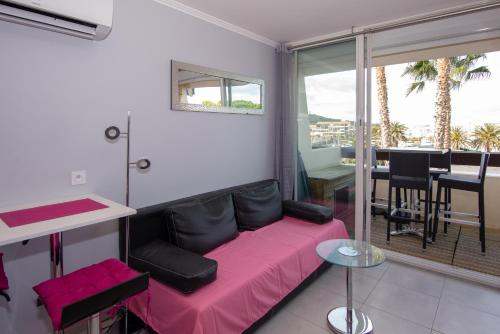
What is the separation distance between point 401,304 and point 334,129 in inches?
76.4

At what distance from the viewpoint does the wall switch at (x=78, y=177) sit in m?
1.99

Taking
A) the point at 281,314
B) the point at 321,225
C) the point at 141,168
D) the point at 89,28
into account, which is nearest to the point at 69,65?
the point at 89,28

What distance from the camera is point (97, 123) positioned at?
81.9 inches

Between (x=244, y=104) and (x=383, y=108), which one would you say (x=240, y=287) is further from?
(x=383, y=108)

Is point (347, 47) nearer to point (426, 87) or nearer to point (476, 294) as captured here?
point (476, 294)

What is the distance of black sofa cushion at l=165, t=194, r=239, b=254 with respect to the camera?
2.23 m

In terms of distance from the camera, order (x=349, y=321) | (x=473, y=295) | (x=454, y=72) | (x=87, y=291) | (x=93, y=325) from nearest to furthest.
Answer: (x=87, y=291) < (x=93, y=325) < (x=349, y=321) < (x=473, y=295) < (x=454, y=72)

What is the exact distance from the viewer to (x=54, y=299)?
1.33 meters

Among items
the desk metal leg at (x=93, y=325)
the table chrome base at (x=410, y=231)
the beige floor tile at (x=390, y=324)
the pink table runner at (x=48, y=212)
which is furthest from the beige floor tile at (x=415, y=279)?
the pink table runner at (x=48, y=212)

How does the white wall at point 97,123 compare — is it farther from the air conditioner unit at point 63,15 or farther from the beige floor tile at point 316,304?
the beige floor tile at point 316,304

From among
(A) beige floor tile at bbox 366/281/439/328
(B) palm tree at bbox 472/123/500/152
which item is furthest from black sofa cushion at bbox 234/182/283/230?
(B) palm tree at bbox 472/123/500/152

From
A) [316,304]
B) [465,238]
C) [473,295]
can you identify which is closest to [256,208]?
[316,304]

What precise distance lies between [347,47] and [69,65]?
277 centimetres

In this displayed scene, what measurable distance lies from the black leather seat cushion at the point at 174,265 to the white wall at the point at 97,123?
362 mm
